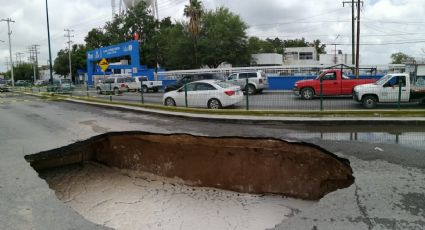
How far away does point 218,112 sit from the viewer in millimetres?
14547

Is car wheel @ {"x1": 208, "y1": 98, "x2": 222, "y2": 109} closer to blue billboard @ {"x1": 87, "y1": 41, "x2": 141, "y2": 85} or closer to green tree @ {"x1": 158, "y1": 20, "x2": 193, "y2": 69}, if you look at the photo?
blue billboard @ {"x1": 87, "y1": 41, "x2": 141, "y2": 85}

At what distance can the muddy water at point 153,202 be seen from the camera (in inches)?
273

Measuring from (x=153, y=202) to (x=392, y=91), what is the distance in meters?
11.8

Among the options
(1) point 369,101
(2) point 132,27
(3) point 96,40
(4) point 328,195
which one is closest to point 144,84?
(1) point 369,101

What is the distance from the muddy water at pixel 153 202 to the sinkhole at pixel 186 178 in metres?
0.02

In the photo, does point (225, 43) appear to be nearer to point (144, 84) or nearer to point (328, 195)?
point (144, 84)

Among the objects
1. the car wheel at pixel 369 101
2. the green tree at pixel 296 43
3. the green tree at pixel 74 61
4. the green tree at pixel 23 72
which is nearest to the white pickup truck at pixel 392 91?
the car wheel at pixel 369 101

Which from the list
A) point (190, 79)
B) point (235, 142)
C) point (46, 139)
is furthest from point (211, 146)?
point (190, 79)

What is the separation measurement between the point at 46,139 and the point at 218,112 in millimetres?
6784

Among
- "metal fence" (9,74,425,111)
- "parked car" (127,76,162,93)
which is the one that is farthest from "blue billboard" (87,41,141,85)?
"metal fence" (9,74,425,111)

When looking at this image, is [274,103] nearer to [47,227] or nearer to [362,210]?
[362,210]

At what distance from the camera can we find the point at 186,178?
31.9 feet

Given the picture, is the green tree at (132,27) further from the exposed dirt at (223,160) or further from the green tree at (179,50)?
the exposed dirt at (223,160)

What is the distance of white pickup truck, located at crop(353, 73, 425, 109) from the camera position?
14742 millimetres
